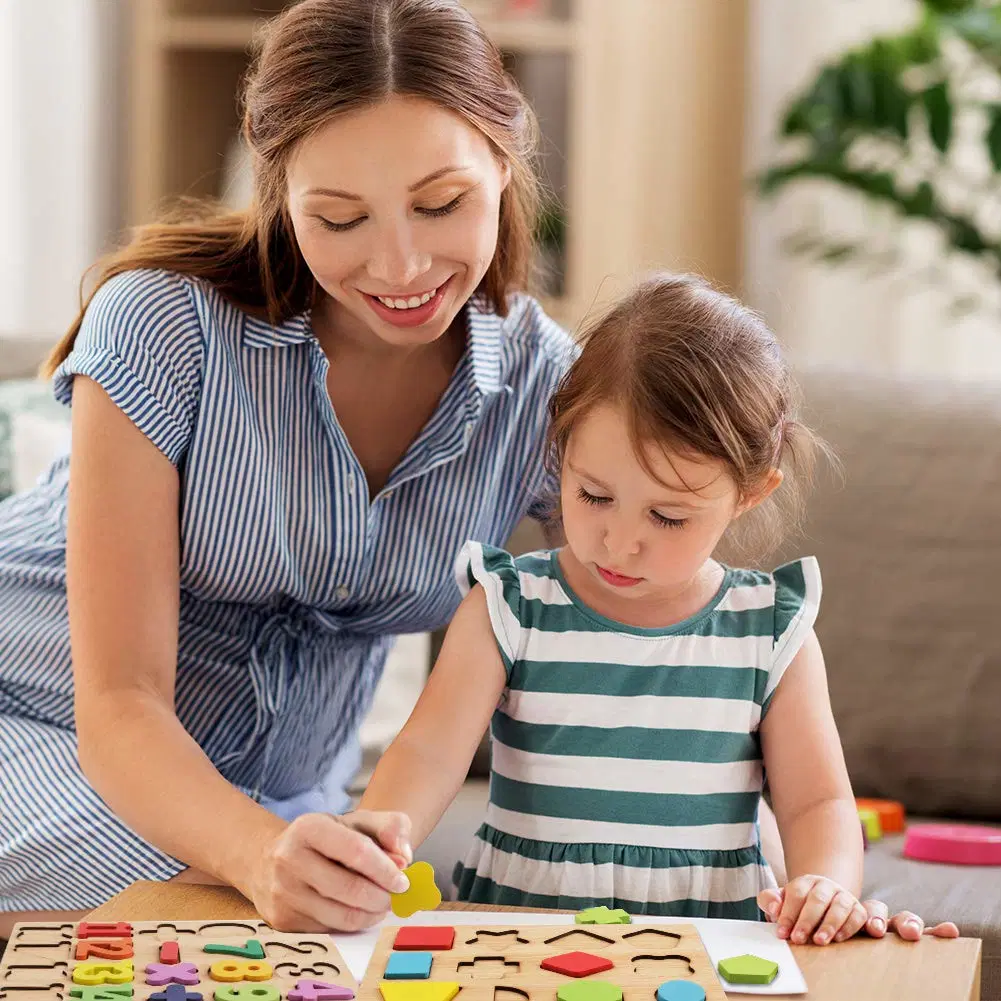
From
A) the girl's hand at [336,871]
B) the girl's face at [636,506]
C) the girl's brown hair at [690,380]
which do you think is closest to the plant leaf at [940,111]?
the girl's brown hair at [690,380]

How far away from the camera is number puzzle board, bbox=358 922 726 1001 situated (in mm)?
835

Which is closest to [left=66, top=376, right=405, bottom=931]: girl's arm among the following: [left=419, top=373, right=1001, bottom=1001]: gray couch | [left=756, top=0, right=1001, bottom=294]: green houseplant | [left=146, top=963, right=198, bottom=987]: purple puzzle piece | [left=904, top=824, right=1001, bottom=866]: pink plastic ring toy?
[left=146, top=963, right=198, bottom=987]: purple puzzle piece

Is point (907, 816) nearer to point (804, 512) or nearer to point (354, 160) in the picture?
point (804, 512)

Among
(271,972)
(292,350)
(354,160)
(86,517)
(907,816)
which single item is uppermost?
(354,160)

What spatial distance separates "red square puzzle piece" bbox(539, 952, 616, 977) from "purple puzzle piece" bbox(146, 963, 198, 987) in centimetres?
20

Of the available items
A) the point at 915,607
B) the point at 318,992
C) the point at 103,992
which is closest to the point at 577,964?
the point at 318,992

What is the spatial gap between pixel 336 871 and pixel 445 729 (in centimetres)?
21

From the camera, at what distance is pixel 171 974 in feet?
2.76

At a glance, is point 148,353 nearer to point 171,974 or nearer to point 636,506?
point 636,506

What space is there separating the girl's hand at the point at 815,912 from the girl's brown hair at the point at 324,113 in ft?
2.14

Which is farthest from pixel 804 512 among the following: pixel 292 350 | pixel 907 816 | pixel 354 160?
pixel 354 160

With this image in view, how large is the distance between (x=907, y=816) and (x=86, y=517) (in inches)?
39.3

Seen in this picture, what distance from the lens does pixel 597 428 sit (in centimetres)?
112

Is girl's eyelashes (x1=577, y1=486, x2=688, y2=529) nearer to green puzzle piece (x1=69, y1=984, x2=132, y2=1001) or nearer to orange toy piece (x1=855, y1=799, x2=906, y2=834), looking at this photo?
green puzzle piece (x1=69, y1=984, x2=132, y2=1001)
